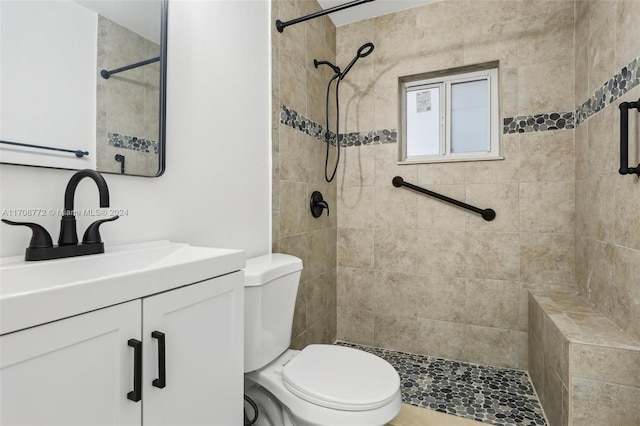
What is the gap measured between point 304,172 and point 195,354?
4.55ft

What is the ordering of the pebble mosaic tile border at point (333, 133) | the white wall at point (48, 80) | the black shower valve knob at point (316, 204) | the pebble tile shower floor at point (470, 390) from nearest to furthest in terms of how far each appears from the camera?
the white wall at point (48, 80), the pebble tile shower floor at point (470, 390), the pebble mosaic tile border at point (333, 133), the black shower valve knob at point (316, 204)

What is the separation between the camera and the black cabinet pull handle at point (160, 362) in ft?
2.34

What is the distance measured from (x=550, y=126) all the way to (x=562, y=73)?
319 millimetres

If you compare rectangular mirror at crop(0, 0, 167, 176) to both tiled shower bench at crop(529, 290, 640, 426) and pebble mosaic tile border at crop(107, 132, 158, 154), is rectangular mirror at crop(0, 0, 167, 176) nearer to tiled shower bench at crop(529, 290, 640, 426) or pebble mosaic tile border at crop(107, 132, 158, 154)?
pebble mosaic tile border at crop(107, 132, 158, 154)

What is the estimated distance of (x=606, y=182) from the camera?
1.55m

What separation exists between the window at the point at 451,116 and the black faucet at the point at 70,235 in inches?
76.3

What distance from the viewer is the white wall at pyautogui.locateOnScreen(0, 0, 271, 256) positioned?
88 cm

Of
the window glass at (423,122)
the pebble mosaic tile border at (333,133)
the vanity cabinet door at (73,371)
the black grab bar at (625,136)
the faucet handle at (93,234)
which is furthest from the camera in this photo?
the window glass at (423,122)

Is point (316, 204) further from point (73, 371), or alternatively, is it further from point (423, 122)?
point (73, 371)

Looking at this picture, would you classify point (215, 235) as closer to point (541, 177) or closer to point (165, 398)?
point (165, 398)

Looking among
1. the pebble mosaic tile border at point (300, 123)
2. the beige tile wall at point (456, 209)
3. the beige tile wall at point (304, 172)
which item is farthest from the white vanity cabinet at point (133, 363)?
the beige tile wall at point (456, 209)

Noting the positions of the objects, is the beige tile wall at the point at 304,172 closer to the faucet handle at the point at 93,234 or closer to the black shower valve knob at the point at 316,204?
the black shower valve knob at the point at 316,204

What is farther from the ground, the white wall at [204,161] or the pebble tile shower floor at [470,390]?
the white wall at [204,161]

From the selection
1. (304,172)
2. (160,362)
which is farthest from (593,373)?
(304,172)
